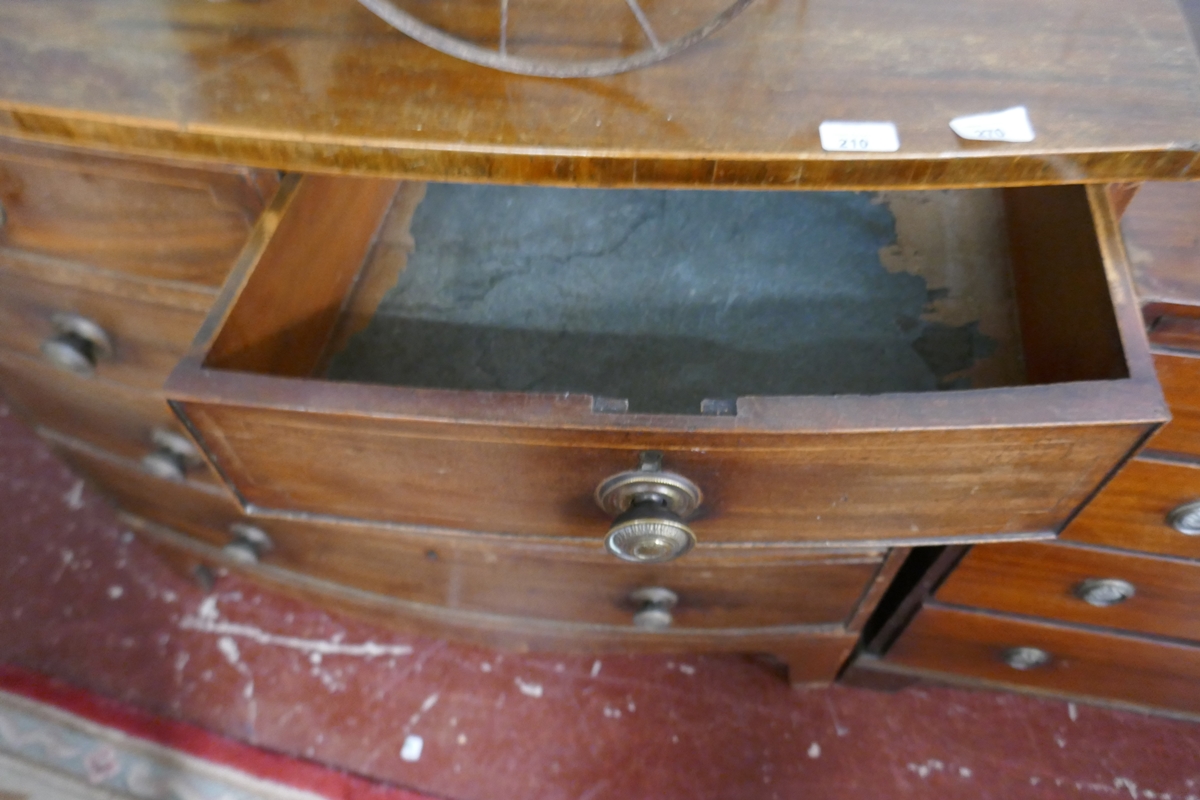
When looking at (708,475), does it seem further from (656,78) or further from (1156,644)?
(1156,644)

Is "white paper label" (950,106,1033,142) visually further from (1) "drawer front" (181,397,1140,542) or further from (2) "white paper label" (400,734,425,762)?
(2) "white paper label" (400,734,425,762)

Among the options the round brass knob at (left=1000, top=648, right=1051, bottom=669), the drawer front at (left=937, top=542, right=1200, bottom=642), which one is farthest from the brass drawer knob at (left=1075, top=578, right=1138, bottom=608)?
the round brass knob at (left=1000, top=648, right=1051, bottom=669)

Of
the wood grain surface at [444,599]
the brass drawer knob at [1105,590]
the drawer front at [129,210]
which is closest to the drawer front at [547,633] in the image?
the wood grain surface at [444,599]

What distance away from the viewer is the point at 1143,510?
0.65 metres

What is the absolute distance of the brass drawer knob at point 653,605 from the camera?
→ 2.53ft

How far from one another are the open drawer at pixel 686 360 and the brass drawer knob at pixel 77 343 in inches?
8.2

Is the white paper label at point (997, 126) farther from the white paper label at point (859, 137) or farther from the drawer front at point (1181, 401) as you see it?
the drawer front at point (1181, 401)

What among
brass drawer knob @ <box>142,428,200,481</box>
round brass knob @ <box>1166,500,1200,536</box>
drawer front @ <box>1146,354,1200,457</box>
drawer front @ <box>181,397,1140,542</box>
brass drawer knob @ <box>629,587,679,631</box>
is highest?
brass drawer knob @ <box>142,428,200,481</box>

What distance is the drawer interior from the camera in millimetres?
645

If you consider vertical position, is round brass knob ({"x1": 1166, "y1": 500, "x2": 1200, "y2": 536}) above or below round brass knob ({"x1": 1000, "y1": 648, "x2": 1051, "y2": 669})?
above

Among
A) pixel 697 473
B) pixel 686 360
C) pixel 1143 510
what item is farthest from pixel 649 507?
pixel 1143 510

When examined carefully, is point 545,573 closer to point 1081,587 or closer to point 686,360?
point 686,360

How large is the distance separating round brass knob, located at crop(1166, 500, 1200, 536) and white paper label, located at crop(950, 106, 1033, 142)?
35 cm

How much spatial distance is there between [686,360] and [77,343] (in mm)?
527
